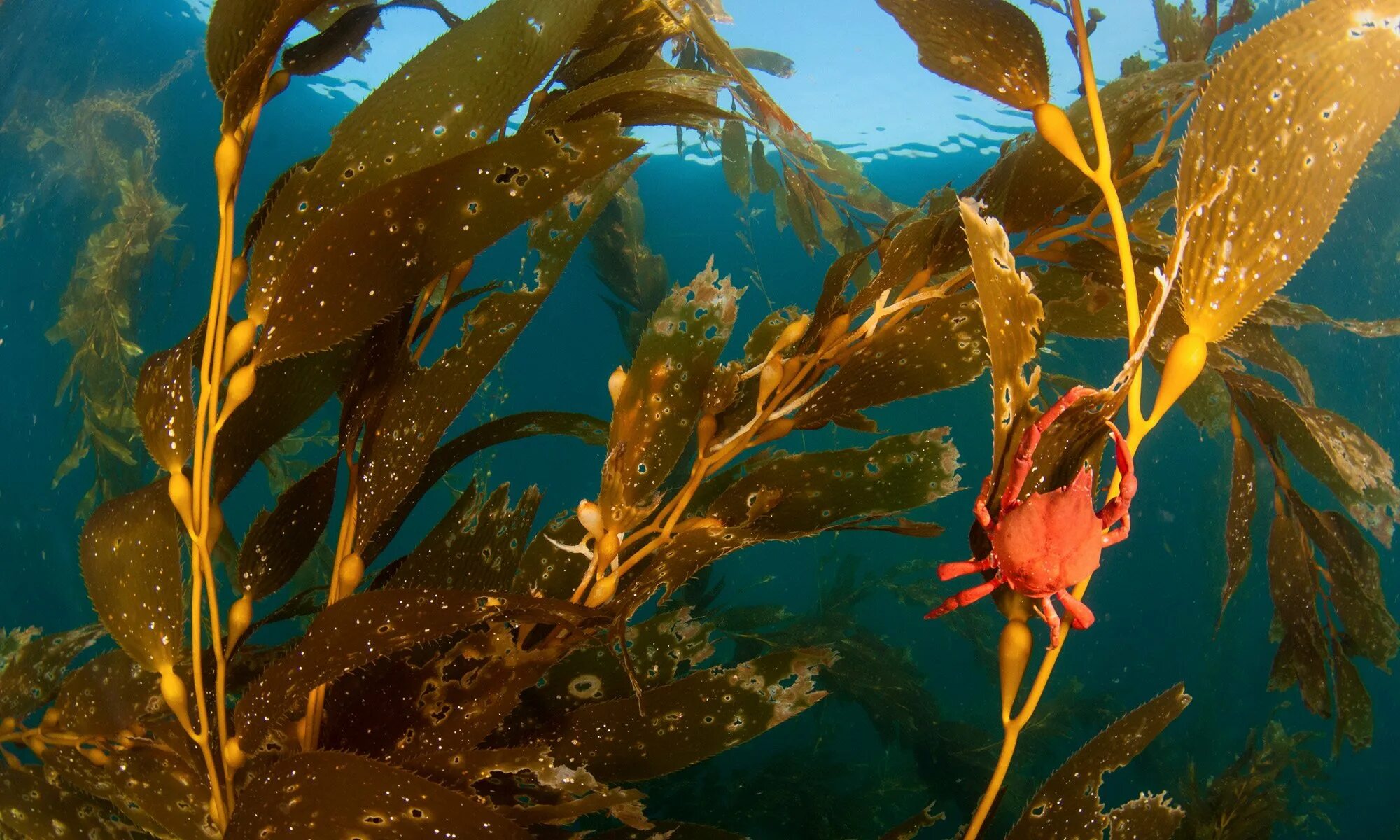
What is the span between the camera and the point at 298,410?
102 cm

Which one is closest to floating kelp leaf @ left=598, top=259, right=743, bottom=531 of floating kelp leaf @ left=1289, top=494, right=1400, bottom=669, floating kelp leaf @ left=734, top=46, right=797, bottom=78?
floating kelp leaf @ left=1289, top=494, right=1400, bottom=669

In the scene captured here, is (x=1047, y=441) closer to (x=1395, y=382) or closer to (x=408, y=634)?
(x=408, y=634)

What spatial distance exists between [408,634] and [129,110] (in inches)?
443

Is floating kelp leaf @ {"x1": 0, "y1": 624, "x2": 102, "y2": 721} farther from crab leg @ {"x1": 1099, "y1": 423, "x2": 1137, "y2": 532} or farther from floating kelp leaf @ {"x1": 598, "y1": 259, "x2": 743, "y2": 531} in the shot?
crab leg @ {"x1": 1099, "y1": 423, "x2": 1137, "y2": 532}

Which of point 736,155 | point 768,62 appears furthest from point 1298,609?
point 768,62

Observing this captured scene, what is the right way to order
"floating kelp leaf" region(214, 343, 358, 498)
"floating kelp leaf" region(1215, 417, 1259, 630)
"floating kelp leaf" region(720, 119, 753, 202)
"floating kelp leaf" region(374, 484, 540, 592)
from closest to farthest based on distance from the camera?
1. "floating kelp leaf" region(214, 343, 358, 498)
2. "floating kelp leaf" region(374, 484, 540, 592)
3. "floating kelp leaf" region(1215, 417, 1259, 630)
4. "floating kelp leaf" region(720, 119, 753, 202)

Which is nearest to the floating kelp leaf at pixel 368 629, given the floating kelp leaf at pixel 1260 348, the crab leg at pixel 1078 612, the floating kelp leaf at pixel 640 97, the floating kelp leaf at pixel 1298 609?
the crab leg at pixel 1078 612

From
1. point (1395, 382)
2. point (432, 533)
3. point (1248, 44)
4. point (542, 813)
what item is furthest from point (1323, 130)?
point (1395, 382)

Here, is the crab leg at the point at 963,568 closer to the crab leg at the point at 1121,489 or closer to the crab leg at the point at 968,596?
the crab leg at the point at 968,596

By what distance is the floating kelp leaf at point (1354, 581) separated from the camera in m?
1.51

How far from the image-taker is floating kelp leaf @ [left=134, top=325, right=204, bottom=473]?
81cm

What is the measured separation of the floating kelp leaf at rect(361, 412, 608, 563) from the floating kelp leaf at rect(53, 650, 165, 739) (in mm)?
330

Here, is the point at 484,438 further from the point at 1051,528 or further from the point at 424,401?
the point at 1051,528

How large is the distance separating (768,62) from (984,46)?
4.66 meters
